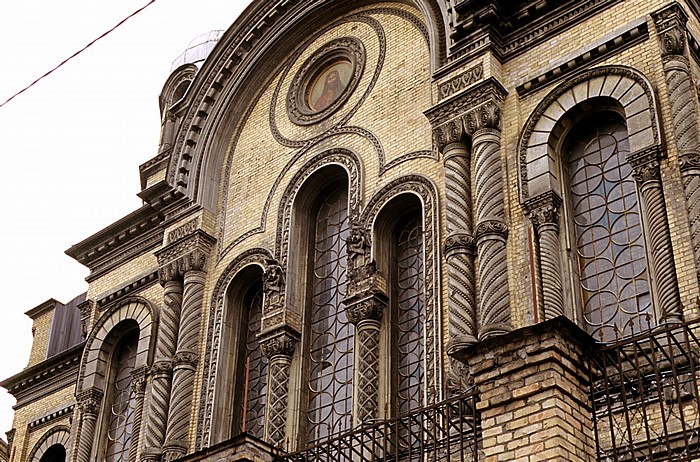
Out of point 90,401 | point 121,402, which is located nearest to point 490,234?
point 121,402

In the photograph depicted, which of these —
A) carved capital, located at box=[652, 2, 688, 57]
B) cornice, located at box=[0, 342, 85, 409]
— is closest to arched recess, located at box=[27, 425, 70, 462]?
cornice, located at box=[0, 342, 85, 409]

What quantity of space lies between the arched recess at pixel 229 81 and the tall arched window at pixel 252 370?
243 cm

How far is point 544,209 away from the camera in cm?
1439

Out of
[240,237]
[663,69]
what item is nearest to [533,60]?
[663,69]

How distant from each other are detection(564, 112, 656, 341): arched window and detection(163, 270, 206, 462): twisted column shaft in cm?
701

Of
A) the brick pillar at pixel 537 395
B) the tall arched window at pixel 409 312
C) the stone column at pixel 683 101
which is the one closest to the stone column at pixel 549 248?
the stone column at pixel 683 101

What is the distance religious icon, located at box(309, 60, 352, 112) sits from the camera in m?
18.9

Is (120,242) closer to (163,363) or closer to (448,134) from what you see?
(163,363)

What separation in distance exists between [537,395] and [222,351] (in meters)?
9.70

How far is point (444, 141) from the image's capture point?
15750mm

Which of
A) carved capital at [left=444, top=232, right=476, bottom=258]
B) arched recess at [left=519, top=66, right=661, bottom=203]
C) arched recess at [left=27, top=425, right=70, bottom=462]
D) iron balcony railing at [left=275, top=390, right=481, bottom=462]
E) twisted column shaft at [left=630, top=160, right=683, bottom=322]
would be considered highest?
arched recess at [left=519, top=66, right=661, bottom=203]

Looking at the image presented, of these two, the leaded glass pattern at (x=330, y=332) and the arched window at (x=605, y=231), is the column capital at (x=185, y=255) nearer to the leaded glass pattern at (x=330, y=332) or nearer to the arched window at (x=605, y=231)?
the leaded glass pattern at (x=330, y=332)

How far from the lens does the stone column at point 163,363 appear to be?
1750 cm

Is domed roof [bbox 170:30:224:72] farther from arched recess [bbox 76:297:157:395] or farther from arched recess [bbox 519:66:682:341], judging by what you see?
arched recess [bbox 519:66:682:341]
